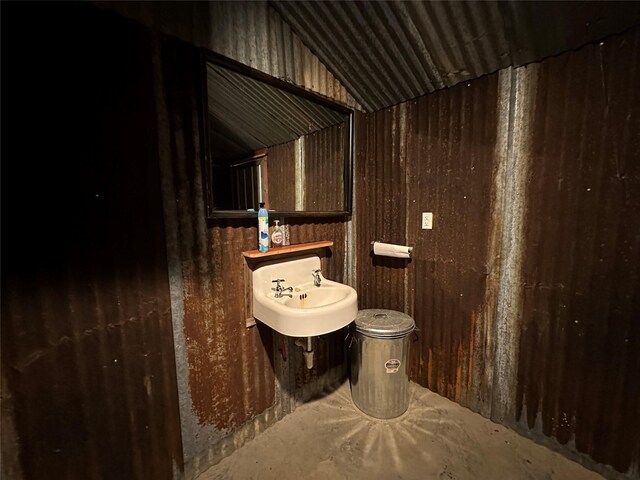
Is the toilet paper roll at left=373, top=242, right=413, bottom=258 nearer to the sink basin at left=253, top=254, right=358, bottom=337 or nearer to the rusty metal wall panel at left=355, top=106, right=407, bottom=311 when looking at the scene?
the rusty metal wall panel at left=355, top=106, right=407, bottom=311

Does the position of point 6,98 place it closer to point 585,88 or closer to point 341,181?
point 341,181

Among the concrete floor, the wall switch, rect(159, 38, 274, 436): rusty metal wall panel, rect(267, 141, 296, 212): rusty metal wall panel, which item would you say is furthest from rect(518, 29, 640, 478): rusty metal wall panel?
rect(159, 38, 274, 436): rusty metal wall panel

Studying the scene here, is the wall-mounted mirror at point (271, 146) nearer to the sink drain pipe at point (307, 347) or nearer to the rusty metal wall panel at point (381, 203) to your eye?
the rusty metal wall panel at point (381, 203)

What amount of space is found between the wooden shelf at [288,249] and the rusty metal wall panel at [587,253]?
4.17 ft

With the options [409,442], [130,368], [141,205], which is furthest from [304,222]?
[409,442]

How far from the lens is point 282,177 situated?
1.83 meters

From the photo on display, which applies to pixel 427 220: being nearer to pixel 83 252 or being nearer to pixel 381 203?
pixel 381 203

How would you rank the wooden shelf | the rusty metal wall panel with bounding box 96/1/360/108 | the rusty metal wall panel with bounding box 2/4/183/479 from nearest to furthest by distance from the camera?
the rusty metal wall panel with bounding box 2/4/183/479 < the rusty metal wall panel with bounding box 96/1/360/108 < the wooden shelf

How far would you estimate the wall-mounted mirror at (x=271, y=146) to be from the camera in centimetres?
141

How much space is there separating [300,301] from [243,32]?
61.6 inches

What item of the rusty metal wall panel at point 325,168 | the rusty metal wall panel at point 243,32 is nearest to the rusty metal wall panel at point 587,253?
the rusty metal wall panel at point 325,168

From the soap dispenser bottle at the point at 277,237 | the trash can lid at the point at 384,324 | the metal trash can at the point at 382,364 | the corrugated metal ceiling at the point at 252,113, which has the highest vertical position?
the corrugated metal ceiling at the point at 252,113

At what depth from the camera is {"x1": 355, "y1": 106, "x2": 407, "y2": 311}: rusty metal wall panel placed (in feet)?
6.70

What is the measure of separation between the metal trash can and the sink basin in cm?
36
